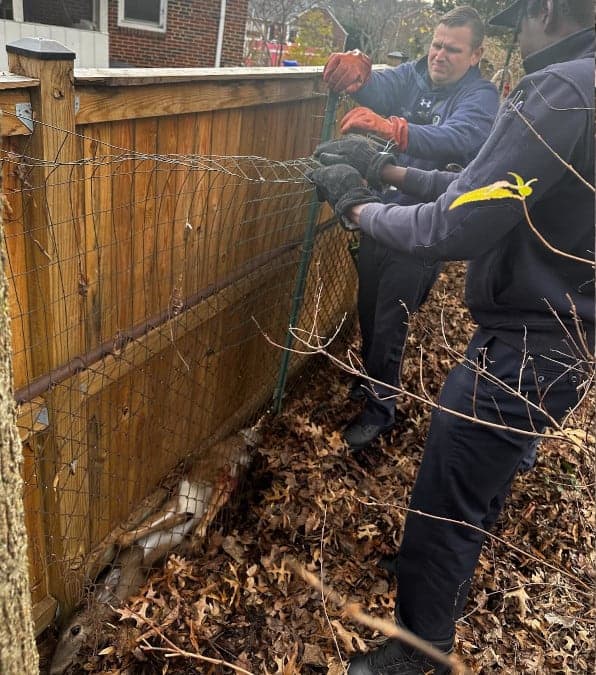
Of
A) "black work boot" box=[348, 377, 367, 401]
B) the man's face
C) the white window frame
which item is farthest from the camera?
the white window frame

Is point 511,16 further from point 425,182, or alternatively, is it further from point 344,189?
point 344,189

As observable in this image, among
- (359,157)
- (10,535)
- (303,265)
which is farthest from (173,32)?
(10,535)

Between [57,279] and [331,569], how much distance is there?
87.3 inches

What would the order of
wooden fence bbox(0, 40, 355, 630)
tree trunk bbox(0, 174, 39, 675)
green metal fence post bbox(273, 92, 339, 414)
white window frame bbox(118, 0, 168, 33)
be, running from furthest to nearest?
white window frame bbox(118, 0, 168, 33), green metal fence post bbox(273, 92, 339, 414), wooden fence bbox(0, 40, 355, 630), tree trunk bbox(0, 174, 39, 675)

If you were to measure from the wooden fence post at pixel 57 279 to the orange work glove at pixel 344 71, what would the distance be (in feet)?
6.23

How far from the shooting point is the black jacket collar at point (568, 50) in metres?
1.97

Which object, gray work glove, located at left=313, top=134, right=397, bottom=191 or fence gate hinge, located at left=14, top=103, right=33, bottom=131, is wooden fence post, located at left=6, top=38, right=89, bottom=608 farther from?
gray work glove, located at left=313, top=134, right=397, bottom=191

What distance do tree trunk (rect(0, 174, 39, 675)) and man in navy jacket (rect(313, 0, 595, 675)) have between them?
1.29 m

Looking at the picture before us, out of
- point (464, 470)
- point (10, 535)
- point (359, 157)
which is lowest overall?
point (464, 470)

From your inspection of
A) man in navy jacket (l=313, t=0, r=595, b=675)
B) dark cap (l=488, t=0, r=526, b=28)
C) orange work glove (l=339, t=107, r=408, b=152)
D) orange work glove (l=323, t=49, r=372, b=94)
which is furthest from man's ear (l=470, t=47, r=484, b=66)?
man in navy jacket (l=313, t=0, r=595, b=675)

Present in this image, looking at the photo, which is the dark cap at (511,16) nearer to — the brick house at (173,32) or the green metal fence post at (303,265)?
the green metal fence post at (303,265)

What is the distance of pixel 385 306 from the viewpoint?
3.74 m

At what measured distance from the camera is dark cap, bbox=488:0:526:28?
225 cm

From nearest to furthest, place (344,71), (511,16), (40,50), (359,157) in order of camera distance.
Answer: (40,50) → (511,16) → (359,157) → (344,71)
